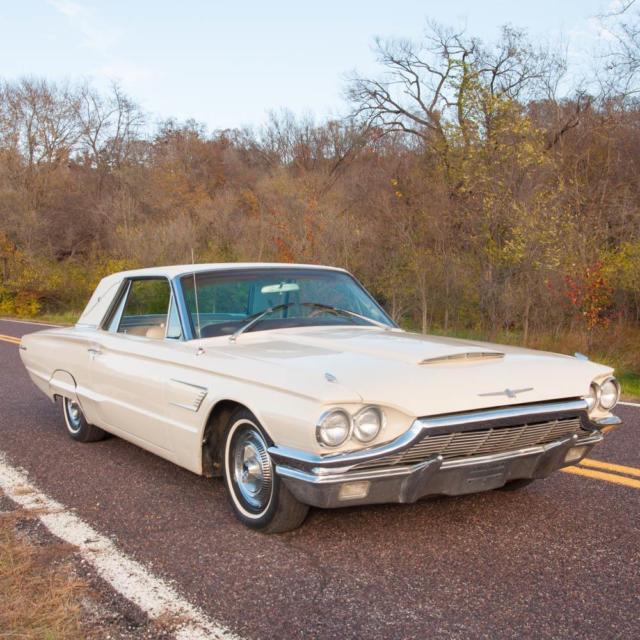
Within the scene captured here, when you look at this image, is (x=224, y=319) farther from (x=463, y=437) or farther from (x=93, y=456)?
(x=463, y=437)

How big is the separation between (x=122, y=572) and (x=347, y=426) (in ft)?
3.94

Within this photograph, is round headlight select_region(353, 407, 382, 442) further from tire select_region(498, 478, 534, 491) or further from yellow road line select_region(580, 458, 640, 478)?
yellow road line select_region(580, 458, 640, 478)

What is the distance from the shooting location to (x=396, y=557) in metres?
3.37

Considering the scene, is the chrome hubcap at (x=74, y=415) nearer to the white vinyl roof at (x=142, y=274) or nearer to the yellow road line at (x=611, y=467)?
the white vinyl roof at (x=142, y=274)

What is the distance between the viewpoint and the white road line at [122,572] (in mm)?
2701

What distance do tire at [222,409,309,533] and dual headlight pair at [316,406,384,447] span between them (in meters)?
0.45

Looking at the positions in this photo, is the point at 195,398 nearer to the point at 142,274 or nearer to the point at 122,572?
the point at 122,572

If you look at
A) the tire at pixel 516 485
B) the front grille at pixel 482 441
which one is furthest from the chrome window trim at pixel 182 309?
the tire at pixel 516 485

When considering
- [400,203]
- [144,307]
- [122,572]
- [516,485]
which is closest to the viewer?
[122,572]

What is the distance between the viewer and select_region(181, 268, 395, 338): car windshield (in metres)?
4.66

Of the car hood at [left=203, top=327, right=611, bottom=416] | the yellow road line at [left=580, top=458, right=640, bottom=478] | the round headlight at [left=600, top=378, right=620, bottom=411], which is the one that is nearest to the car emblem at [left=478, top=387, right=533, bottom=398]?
the car hood at [left=203, top=327, right=611, bottom=416]

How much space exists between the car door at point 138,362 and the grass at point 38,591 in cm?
105

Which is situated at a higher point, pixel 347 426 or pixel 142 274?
pixel 142 274

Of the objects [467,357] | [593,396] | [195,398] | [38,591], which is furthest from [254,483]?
[593,396]
